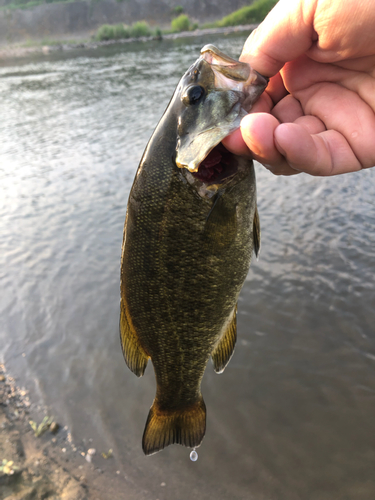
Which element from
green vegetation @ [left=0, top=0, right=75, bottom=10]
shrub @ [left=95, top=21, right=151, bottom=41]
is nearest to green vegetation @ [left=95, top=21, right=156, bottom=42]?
shrub @ [left=95, top=21, right=151, bottom=41]

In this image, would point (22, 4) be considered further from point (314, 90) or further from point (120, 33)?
point (314, 90)

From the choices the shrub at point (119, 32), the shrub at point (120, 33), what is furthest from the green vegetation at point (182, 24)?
the shrub at point (120, 33)

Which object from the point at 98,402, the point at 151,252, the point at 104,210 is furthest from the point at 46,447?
the point at 104,210

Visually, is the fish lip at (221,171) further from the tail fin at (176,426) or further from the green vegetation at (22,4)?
the green vegetation at (22,4)

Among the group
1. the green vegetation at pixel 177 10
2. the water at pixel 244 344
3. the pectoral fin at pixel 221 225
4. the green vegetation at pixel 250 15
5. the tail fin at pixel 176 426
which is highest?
the green vegetation at pixel 177 10

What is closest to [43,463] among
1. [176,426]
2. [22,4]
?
[176,426]

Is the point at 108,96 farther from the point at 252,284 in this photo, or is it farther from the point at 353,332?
the point at 353,332

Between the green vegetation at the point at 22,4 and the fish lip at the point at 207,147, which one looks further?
the green vegetation at the point at 22,4
